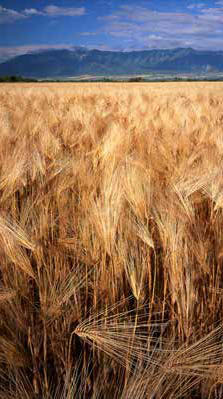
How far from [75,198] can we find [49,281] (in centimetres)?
62

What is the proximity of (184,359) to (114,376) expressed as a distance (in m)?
0.14

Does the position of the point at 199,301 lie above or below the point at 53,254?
below

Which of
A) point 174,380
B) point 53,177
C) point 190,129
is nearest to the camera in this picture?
point 174,380

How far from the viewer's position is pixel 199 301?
89 cm

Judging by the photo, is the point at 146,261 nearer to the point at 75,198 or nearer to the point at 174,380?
the point at 174,380

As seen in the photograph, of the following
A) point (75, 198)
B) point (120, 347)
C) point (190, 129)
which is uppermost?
point (190, 129)

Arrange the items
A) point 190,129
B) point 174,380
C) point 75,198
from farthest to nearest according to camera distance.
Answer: point 190,129
point 75,198
point 174,380

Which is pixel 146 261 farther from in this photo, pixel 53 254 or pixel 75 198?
pixel 75 198

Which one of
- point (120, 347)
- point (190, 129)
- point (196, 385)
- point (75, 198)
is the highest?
point (190, 129)

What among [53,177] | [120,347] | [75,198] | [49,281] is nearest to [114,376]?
[120,347]

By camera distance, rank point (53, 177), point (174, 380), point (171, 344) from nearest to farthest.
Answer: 1. point (174, 380)
2. point (171, 344)
3. point (53, 177)

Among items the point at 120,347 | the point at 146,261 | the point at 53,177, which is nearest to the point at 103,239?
the point at 146,261

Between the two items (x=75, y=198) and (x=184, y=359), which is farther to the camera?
(x=75, y=198)

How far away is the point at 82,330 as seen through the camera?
2.35 ft
